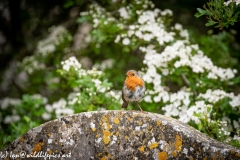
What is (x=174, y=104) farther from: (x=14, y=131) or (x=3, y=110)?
(x=3, y=110)

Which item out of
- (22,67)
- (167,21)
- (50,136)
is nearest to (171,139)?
(50,136)

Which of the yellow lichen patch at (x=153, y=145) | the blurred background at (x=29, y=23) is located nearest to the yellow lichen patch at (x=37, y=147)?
the yellow lichen patch at (x=153, y=145)

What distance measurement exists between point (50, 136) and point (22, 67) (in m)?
4.36

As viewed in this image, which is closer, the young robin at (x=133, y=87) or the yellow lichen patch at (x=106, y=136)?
the yellow lichen patch at (x=106, y=136)

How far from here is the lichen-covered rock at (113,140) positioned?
251 cm

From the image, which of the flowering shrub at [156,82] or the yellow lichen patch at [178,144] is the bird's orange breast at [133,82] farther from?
the yellow lichen patch at [178,144]

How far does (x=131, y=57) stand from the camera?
22.0 ft

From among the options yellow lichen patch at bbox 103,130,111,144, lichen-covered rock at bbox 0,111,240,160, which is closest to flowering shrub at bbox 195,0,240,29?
A: lichen-covered rock at bbox 0,111,240,160

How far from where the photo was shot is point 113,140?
8.44 feet

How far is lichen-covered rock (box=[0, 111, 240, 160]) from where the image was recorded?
98.8 inches

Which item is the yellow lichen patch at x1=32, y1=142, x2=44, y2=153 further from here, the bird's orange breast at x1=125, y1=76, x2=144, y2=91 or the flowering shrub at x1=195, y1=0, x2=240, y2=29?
the flowering shrub at x1=195, y1=0, x2=240, y2=29

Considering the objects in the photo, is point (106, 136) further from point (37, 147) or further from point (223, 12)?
point (223, 12)

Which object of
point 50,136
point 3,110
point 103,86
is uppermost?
point 50,136

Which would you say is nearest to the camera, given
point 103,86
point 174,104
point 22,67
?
point 103,86
